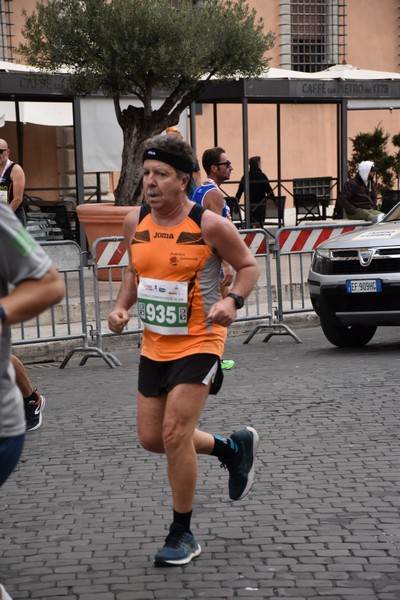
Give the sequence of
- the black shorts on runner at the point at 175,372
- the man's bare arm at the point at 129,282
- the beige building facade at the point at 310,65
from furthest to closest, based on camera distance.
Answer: the beige building facade at the point at 310,65, the man's bare arm at the point at 129,282, the black shorts on runner at the point at 175,372

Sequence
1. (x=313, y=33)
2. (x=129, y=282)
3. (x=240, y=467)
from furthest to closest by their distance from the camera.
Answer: (x=313, y=33) < (x=240, y=467) < (x=129, y=282)

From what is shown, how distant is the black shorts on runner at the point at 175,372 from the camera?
17.1ft

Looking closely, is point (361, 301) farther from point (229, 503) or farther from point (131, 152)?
point (131, 152)

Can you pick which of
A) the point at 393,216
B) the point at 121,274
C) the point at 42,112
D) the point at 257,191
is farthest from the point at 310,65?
the point at 393,216

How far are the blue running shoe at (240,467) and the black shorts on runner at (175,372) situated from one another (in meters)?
0.54

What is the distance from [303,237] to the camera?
1329cm

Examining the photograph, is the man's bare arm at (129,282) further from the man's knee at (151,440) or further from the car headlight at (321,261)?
the car headlight at (321,261)

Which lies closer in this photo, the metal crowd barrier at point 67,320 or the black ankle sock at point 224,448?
the black ankle sock at point 224,448

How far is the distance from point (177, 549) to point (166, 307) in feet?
3.32

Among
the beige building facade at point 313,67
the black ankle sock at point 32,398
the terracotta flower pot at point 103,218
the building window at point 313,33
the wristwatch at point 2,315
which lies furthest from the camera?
the building window at point 313,33

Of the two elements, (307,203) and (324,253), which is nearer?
(324,253)

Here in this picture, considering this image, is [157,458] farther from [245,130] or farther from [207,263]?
[245,130]

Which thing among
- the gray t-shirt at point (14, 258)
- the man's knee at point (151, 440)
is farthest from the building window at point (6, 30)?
the gray t-shirt at point (14, 258)

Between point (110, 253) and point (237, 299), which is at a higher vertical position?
point (237, 299)
